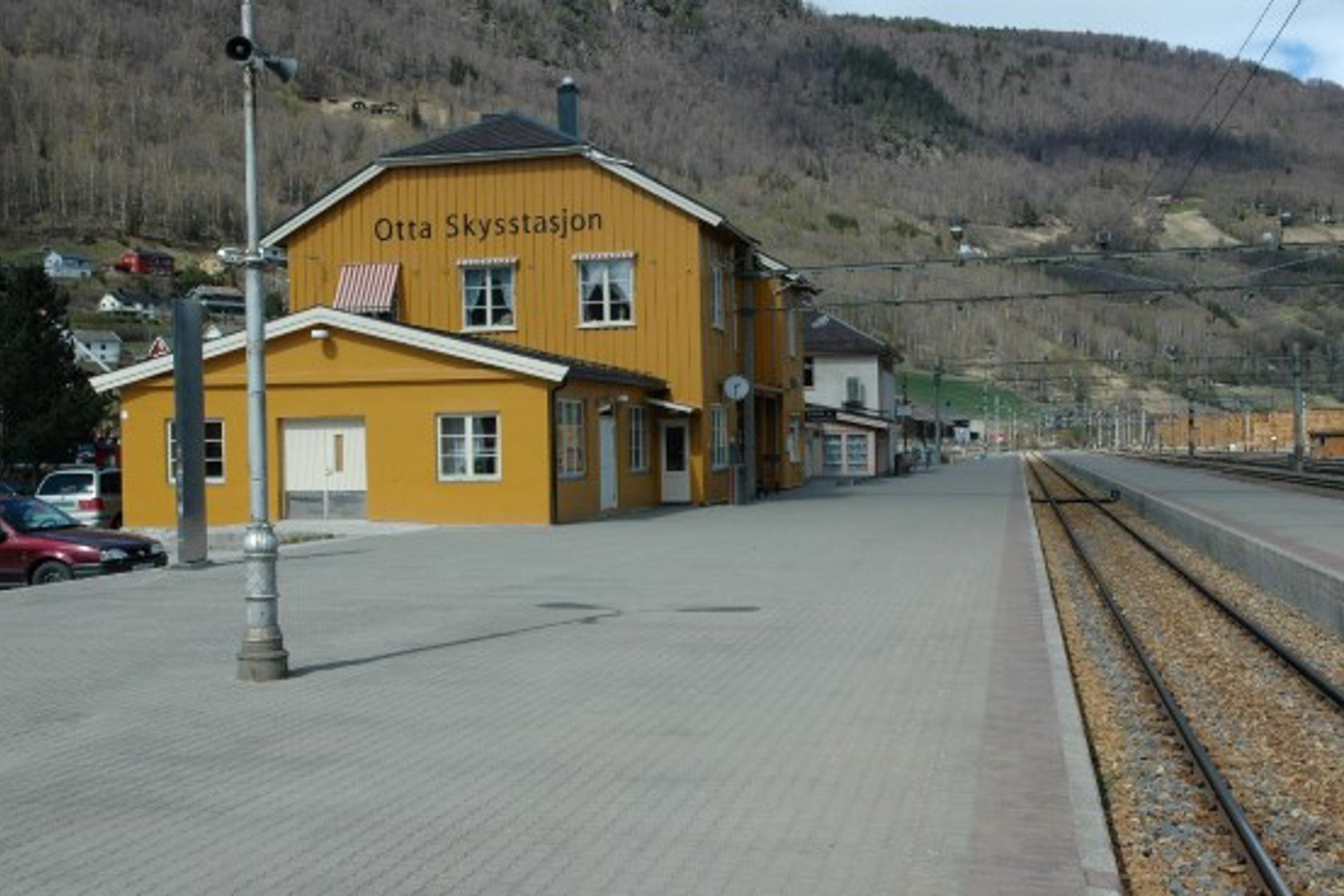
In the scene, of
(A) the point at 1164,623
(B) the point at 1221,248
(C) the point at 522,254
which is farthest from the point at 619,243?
(A) the point at 1164,623

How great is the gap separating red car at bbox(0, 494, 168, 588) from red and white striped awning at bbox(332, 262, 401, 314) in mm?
17146

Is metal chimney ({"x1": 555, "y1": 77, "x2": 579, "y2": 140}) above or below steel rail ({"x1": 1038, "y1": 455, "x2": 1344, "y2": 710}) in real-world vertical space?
above

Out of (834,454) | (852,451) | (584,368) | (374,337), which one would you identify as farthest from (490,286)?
(852,451)

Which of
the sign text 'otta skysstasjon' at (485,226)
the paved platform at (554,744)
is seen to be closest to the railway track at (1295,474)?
the sign text 'otta skysstasjon' at (485,226)

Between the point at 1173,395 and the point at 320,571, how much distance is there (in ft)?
440

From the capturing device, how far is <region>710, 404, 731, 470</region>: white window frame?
1494 inches

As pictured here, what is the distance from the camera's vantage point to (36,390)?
52.1 metres

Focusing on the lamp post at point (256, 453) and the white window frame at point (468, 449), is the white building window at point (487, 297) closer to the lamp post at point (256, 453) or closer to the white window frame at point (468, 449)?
the white window frame at point (468, 449)

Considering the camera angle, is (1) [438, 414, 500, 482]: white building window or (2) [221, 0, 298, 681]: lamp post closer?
(2) [221, 0, 298, 681]: lamp post

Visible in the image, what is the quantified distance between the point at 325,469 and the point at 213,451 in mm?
2605

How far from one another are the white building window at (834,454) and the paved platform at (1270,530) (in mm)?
22728

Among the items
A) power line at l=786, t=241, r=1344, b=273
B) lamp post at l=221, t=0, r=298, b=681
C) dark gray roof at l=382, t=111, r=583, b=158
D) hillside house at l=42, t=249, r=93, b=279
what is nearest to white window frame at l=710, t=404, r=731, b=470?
power line at l=786, t=241, r=1344, b=273

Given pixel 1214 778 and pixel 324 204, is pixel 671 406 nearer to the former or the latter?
pixel 324 204

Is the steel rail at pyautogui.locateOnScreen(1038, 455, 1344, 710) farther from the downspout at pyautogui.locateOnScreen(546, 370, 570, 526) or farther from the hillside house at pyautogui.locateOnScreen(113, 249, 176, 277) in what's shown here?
the hillside house at pyautogui.locateOnScreen(113, 249, 176, 277)
